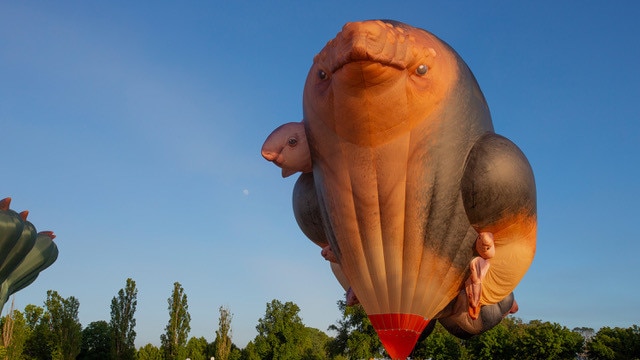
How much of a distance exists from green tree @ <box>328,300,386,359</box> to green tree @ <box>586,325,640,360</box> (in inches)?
391

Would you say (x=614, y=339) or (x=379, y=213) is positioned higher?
(x=614, y=339)

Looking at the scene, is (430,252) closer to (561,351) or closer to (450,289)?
(450,289)

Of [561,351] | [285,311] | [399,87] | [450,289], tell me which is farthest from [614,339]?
[399,87]

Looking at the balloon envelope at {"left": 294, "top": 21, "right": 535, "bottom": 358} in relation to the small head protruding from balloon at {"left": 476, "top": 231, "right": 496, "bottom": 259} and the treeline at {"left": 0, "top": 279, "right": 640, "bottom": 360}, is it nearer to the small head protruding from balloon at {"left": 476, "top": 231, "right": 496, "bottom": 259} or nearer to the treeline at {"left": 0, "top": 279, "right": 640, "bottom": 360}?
the small head protruding from balloon at {"left": 476, "top": 231, "right": 496, "bottom": 259}

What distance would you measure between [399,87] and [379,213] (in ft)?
4.25

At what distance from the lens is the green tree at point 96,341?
32.4 m

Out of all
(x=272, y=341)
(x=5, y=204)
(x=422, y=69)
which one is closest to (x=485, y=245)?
(x=422, y=69)

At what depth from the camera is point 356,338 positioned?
101 ft

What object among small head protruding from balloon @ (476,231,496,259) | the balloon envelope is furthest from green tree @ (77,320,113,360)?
small head protruding from balloon @ (476,231,496,259)

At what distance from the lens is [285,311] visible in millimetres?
31359

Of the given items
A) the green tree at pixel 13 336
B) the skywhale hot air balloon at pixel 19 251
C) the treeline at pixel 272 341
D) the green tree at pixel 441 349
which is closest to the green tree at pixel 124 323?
the treeline at pixel 272 341

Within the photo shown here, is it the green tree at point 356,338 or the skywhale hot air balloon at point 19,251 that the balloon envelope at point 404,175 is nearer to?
the skywhale hot air balloon at point 19,251

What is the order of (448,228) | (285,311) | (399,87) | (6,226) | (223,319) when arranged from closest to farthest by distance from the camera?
(399,87)
(448,228)
(6,226)
(223,319)
(285,311)

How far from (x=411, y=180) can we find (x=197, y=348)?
1049 inches
